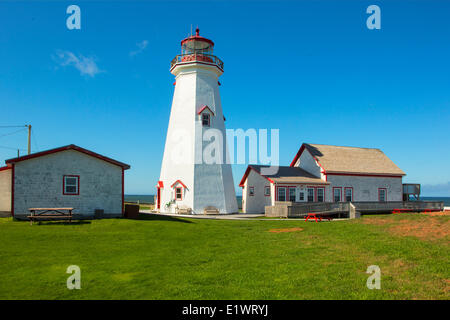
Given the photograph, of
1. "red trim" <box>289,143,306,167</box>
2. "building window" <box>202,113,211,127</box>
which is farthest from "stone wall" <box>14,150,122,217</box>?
"red trim" <box>289,143,306,167</box>

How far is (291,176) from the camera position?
32688mm

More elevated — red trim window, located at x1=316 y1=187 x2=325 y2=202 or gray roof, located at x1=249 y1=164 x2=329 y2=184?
gray roof, located at x1=249 y1=164 x2=329 y2=184

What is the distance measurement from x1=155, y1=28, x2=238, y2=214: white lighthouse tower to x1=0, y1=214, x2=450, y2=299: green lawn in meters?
14.2

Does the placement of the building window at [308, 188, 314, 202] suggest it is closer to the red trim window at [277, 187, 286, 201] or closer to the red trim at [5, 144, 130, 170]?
the red trim window at [277, 187, 286, 201]

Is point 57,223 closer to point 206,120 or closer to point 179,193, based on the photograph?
point 179,193

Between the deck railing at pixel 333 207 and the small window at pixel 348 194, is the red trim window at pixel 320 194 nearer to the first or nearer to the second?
the small window at pixel 348 194

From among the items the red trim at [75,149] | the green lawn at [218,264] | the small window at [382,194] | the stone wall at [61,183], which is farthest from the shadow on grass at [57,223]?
the small window at [382,194]

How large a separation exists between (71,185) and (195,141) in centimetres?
1275

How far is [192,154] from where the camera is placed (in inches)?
1176

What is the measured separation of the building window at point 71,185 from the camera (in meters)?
19.4

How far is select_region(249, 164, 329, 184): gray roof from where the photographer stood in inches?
1232

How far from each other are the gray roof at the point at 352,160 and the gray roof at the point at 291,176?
5.79ft

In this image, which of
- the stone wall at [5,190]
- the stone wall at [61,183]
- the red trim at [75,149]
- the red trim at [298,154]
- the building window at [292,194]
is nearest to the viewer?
the red trim at [75,149]

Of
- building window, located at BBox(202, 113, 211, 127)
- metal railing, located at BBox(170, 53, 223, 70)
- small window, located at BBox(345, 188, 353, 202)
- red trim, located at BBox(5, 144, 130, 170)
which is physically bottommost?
small window, located at BBox(345, 188, 353, 202)
